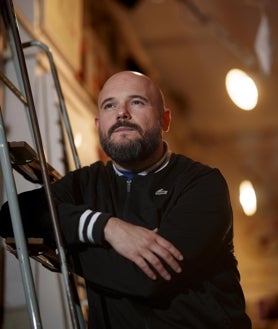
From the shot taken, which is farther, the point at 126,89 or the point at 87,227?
the point at 126,89

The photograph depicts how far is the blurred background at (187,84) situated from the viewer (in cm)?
292

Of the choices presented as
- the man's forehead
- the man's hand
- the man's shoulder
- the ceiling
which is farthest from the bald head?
A: the ceiling

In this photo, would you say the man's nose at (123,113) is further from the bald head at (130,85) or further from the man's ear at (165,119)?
the man's ear at (165,119)

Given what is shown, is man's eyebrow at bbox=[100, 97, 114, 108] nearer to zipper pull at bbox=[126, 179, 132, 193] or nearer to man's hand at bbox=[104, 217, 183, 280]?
zipper pull at bbox=[126, 179, 132, 193]

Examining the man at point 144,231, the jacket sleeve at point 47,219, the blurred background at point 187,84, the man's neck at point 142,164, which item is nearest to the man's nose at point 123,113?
the man at point 144,231

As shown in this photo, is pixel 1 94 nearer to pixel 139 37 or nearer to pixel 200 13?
pixel 200 13

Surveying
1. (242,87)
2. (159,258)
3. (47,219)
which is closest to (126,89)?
(47,219)

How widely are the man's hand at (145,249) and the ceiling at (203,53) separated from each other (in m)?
2.60

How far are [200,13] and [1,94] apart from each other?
6.93 ft

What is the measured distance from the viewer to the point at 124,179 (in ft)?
6.46

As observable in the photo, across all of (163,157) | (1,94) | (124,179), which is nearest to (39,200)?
(124,179)

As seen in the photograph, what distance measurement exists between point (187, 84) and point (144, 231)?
19.2ft

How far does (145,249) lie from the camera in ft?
5.20

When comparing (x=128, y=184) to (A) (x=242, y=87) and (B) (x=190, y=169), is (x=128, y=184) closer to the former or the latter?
(B) (x=190, y=169)
